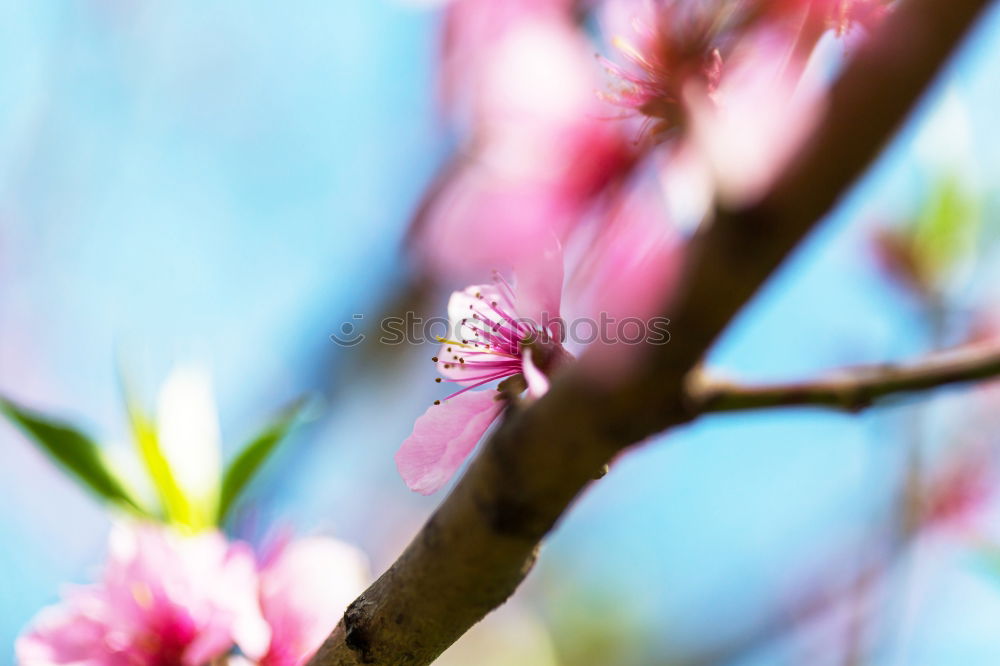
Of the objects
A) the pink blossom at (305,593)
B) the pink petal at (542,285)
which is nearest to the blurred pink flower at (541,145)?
the pink petal at (542,285)

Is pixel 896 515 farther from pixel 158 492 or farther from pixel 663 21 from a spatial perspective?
pixel 158 492

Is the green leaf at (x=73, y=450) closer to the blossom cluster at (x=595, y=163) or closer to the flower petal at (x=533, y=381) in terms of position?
the blossom cluster at (x=595, y=163)

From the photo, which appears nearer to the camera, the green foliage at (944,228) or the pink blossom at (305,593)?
the pink blossom at (305,593)

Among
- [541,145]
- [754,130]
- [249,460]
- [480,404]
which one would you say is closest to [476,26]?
[541,145]

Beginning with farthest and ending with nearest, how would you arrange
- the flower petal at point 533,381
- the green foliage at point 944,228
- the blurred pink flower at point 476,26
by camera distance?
1. the green foliage at point 944,228
2. the blurred pink flower at point 476,26
3. the flower petal at point 533,381

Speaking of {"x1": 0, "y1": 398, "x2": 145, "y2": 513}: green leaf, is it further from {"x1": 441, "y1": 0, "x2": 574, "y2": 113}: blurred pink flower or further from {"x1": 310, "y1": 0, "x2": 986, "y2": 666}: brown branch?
{"x1": 441, "y1": 0, "x2": 574, "y2": 113}: blurred pink flower

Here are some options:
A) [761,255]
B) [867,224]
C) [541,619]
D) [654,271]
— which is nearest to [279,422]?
[654,271]
